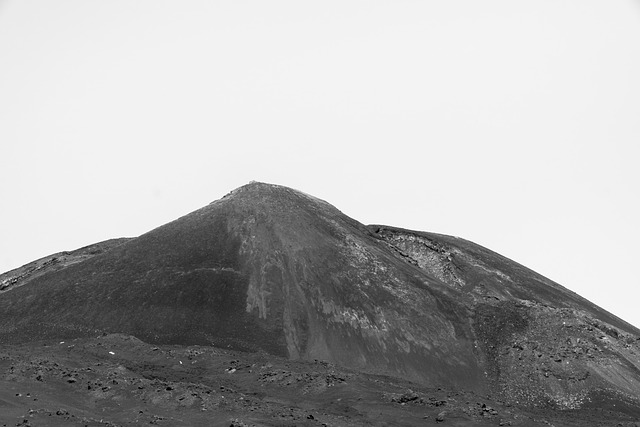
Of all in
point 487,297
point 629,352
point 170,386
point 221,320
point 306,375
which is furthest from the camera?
point 487,297

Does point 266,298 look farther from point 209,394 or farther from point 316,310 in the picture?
point 209,394

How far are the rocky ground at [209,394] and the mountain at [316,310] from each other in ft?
12.5

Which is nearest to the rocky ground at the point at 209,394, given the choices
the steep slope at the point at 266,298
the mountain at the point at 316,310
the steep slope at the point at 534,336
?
the steep slope at the point at 534,336

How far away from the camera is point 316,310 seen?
6025 cm

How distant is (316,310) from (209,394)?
1981cm

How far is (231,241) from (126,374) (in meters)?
25.3

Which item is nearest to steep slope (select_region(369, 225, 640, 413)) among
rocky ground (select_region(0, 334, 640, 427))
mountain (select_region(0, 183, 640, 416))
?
mountain (select_region(0, 183, 640, 416))

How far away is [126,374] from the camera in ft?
145

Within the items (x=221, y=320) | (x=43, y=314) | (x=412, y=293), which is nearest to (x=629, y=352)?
(x=412, y=293)

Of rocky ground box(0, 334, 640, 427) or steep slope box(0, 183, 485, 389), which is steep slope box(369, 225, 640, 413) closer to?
steep slope box(0, 183, 485, 389)

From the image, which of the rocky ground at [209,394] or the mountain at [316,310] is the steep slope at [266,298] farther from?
the rocky ground at [209,394]

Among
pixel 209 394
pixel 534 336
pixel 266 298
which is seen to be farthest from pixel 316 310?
pixel 209 394

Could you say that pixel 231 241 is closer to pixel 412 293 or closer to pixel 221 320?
pixel 221 320

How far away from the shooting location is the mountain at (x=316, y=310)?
184 feet
